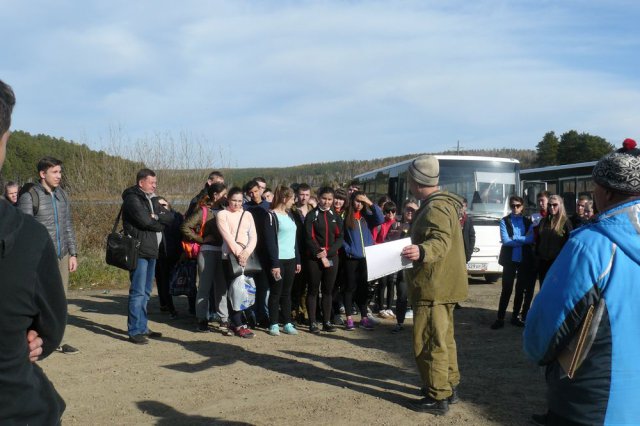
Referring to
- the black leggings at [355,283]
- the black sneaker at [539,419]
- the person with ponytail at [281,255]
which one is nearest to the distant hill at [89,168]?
the person with ponytail at [281,255]

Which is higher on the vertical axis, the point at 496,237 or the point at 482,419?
the point at 496,237

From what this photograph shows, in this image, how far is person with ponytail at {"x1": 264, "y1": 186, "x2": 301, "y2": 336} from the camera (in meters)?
7.92

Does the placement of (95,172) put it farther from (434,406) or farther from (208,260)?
(434,406)

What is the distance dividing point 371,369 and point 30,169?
585 inches

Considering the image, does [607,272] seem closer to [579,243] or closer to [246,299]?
[579,243]

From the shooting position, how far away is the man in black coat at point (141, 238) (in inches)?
293

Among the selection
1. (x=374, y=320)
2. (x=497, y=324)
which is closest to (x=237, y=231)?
(x=374, y=320)

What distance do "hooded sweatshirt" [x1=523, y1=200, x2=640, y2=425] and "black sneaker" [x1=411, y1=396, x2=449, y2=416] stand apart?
3042 mm

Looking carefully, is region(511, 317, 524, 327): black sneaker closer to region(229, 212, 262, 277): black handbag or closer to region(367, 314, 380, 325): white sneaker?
region(367, 314, 380, 325): white sneaker

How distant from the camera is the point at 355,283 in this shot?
8539mm

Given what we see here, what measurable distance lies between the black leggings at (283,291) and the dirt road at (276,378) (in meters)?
0.31

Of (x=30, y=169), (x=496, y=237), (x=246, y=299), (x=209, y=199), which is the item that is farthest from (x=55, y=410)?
(x=30, y=169)

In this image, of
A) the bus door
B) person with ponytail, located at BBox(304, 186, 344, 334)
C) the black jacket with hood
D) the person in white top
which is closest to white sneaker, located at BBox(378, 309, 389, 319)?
person with ponytail, located at BBox(304, 186, 344, 334)

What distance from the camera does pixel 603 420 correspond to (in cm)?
226
